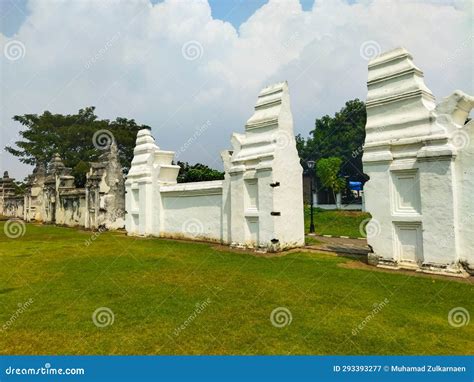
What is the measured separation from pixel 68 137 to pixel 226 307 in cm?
3651

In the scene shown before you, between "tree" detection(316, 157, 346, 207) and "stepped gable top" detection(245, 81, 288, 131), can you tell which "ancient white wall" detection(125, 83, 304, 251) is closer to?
"stepped gable top" detection(245, 81, 288, 131)

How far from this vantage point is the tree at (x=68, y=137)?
3553 centimetres

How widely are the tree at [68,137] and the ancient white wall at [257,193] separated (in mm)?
25972

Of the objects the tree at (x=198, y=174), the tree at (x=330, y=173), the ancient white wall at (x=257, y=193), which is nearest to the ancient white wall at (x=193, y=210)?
the ancient white wall at (x=257, y=193)

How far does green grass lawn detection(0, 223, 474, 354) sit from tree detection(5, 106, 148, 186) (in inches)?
1139

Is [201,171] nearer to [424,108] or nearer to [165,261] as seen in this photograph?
[165,261]

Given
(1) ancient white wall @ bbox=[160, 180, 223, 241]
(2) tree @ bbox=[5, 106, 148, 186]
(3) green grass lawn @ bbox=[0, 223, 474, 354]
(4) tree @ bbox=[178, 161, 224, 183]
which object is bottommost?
(3) green grass lawn @ bbox=[0, 223, 474, 354]

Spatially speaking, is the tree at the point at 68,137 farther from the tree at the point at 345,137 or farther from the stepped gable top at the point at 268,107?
the stepped gable top at the point at 268,107

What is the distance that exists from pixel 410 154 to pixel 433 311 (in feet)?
11.6

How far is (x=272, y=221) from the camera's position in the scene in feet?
30.5

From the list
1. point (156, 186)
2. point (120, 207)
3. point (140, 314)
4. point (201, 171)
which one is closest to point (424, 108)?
point (140, 314)

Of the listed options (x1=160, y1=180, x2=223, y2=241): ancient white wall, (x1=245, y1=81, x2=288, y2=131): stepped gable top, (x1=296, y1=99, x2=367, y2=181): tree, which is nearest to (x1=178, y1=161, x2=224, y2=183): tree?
(x1=160, y1=180, x2=223, y2=241): ancient white wall

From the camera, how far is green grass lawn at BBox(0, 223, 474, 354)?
12.6ft

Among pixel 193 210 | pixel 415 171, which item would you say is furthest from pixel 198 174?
pixel 415 171
